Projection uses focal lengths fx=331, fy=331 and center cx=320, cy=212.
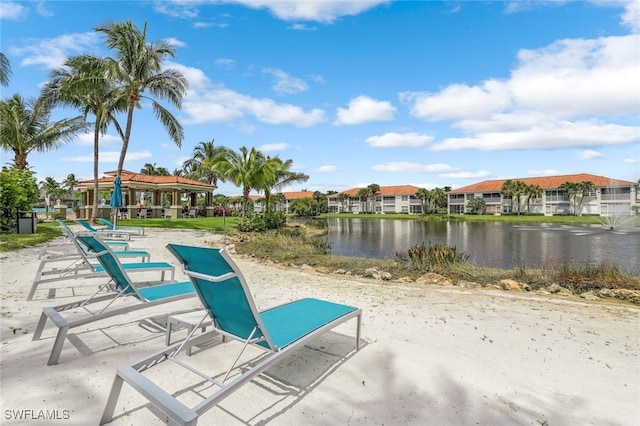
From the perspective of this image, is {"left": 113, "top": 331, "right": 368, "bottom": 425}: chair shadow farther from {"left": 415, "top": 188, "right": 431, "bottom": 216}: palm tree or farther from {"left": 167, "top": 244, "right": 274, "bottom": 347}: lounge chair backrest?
{"left": 415, "top": 188, "right": 431, "bottom": 216}: palm tree

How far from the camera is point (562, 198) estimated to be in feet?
192

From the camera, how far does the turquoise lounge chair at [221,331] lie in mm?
1946

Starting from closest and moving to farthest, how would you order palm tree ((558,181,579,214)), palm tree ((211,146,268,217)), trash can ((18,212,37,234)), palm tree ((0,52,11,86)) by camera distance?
1. palm tree ((0,52,11,86))
2. trash can ((18,212,37,234))
3. palm tree ((211,146,268,217))
4. palm tree ((558,181,579,214))

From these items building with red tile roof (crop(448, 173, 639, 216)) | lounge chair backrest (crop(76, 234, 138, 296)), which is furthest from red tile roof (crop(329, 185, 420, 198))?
lounge chair backrest (crop(76, 234, 138, 296))

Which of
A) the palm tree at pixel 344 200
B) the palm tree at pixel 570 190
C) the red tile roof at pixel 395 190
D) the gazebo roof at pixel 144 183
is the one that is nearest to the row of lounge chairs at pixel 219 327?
the gazebo roof at pixel 144 183

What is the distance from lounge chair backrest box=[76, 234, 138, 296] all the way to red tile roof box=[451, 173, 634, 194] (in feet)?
230

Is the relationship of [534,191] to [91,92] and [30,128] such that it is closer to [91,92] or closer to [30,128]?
[91,92]

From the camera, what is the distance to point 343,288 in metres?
6.50

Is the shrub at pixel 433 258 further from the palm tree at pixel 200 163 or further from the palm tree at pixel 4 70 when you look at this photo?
the palm tree at pixel 200 163

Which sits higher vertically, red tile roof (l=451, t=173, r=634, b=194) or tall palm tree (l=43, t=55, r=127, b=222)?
tall palm tree (l=43, t=55, r=127, b=222)

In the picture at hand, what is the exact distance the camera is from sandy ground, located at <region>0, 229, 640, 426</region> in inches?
90.8

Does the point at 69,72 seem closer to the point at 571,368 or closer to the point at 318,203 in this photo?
the point at 571,368

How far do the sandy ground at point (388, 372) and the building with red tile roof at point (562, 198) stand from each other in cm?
6061

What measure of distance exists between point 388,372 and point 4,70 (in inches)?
689
